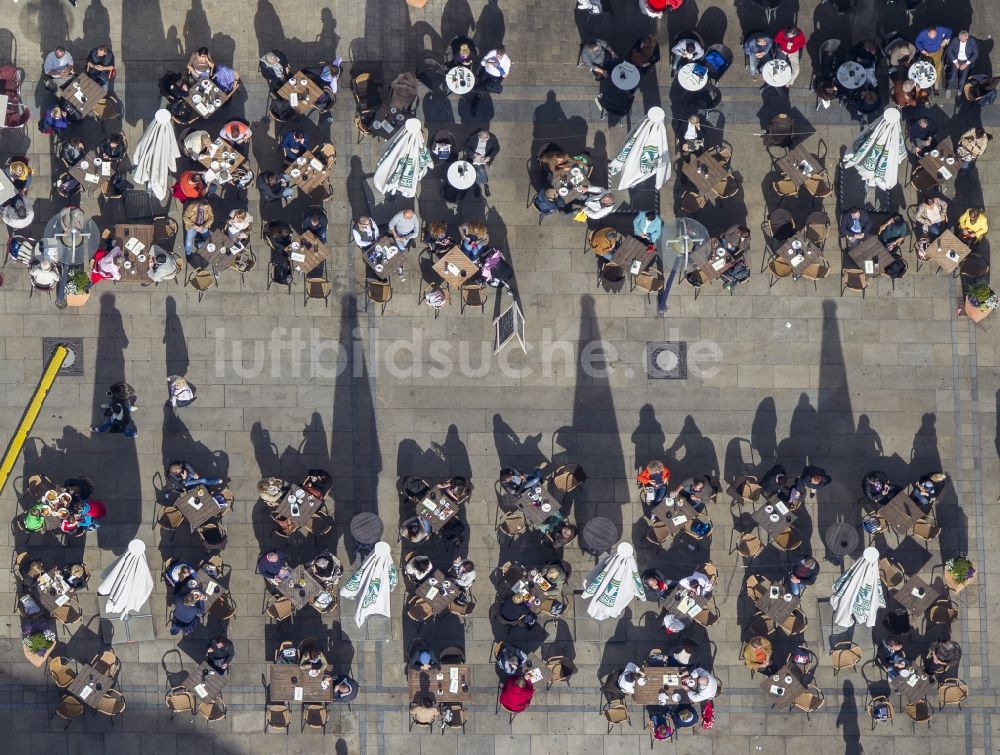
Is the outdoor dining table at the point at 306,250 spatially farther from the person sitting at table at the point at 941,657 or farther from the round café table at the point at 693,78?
the person sitting at table at the point at 941,657

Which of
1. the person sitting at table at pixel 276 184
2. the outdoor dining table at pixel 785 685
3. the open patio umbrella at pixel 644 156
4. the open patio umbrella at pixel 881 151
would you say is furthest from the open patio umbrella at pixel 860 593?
the person sitting at table at pixel 276 184

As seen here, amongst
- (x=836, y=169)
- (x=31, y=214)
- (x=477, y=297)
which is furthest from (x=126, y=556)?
(x=836, y=169)

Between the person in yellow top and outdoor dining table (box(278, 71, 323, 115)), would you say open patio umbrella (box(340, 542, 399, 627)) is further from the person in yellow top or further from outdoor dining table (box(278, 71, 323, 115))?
the person in yellow top

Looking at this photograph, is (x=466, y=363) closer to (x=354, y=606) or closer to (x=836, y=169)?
(x=354, y=606)

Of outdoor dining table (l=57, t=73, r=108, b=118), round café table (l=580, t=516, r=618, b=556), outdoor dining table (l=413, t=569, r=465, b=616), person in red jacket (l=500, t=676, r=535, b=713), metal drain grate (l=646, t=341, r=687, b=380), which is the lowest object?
person in red jacket (l=500, t=676, r=535, b=713)

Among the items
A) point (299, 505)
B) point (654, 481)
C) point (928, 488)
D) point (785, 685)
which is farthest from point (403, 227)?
point (785, 685)

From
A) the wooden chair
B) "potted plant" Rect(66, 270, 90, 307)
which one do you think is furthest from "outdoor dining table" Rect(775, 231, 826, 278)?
"potted plant" Rect(66, 270, 90, 307)
